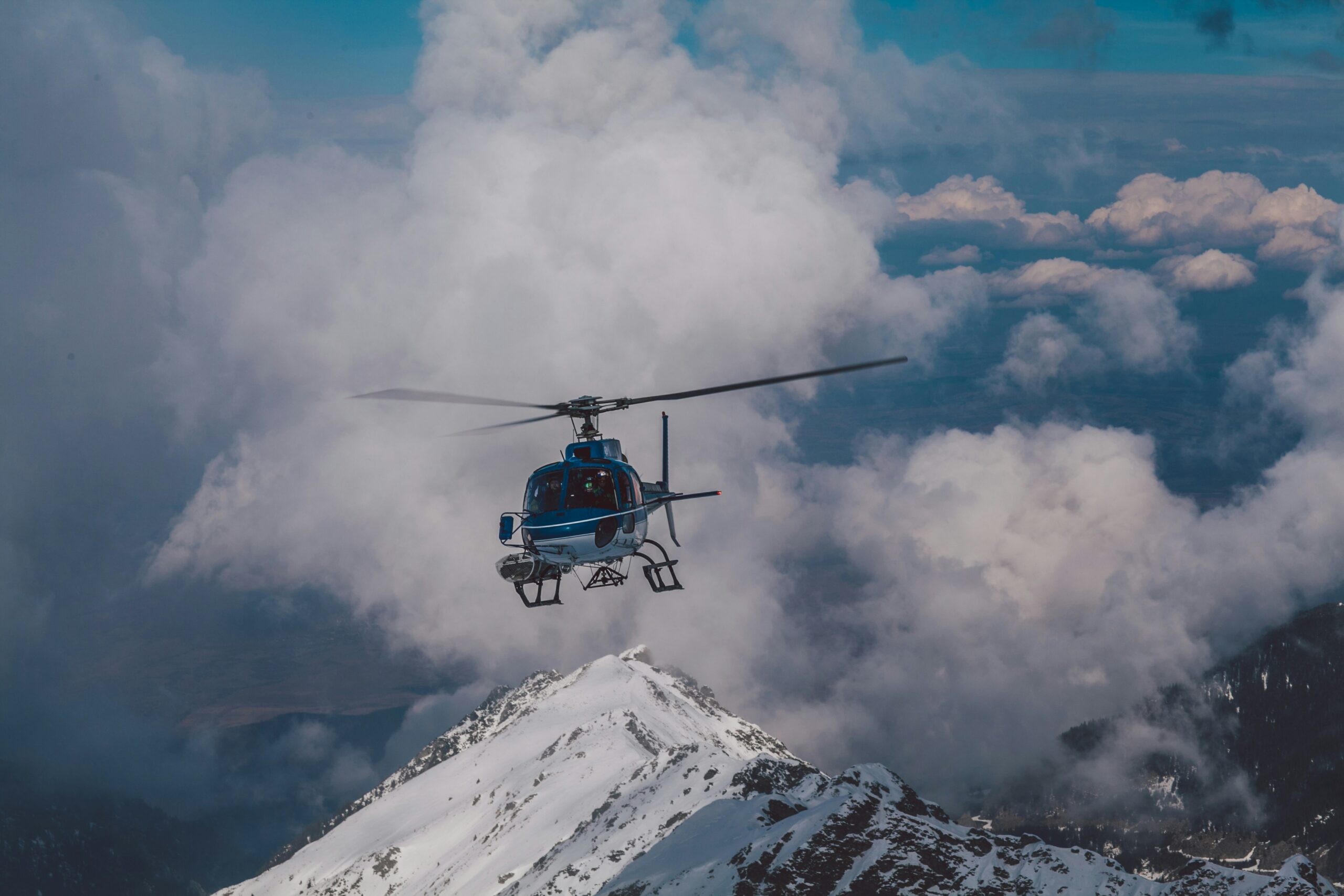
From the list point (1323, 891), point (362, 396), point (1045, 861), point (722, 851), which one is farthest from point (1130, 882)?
point (362, 396)

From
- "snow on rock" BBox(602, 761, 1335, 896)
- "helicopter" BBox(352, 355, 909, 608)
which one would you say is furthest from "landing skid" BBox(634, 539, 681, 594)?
"snow on rock" BBox(602, 761, 1335, 896)

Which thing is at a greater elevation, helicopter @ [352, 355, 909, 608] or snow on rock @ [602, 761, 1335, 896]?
helicopter @ [352, 355, 909, 608]

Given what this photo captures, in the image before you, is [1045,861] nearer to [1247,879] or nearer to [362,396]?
[1247,879]

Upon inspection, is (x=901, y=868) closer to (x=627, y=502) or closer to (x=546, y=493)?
(x=627, y=502)

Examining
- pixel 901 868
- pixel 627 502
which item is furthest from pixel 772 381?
pixel 901 868

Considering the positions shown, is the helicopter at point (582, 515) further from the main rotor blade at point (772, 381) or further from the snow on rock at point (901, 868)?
the snow on rock at point (901, 868)

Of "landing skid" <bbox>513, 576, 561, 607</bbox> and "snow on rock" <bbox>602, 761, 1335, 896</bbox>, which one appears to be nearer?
"landing skid" <bbox>513, 576, 561, 607</bbox>

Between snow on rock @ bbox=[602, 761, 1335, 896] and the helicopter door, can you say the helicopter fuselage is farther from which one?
snow on rock @ bbox=[602, 761, 1335, 896]
